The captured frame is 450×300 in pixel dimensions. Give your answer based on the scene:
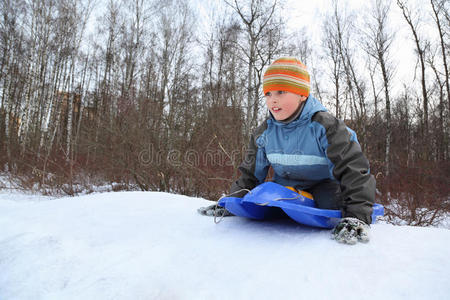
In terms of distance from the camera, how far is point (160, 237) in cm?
125

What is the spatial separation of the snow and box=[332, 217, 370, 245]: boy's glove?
0.04m

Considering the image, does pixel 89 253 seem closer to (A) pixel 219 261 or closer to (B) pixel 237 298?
(A) pixel 219 261

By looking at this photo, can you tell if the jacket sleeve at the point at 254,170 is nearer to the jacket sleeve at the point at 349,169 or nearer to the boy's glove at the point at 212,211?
the boy's glove at the point at 212,211

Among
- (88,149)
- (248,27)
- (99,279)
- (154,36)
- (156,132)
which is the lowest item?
(99,279)

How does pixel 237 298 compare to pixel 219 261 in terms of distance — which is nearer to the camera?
pixel 237 298

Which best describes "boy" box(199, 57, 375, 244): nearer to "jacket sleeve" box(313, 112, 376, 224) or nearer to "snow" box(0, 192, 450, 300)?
"jacket sleeve" box(313, 112, 376, 224)

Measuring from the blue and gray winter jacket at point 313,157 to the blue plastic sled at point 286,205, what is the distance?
0.37ft

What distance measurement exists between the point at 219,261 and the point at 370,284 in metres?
0.52

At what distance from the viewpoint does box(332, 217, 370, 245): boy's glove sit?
1.10m

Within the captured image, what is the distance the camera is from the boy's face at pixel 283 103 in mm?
1512

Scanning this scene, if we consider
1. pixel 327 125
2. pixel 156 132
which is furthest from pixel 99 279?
pixel 156 132

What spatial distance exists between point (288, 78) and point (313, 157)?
1.59 feet

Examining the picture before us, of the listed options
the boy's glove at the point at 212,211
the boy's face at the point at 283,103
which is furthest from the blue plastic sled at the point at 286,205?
the boy's face at the point at 283,103

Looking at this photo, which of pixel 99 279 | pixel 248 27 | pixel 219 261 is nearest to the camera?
pixel 99 279
